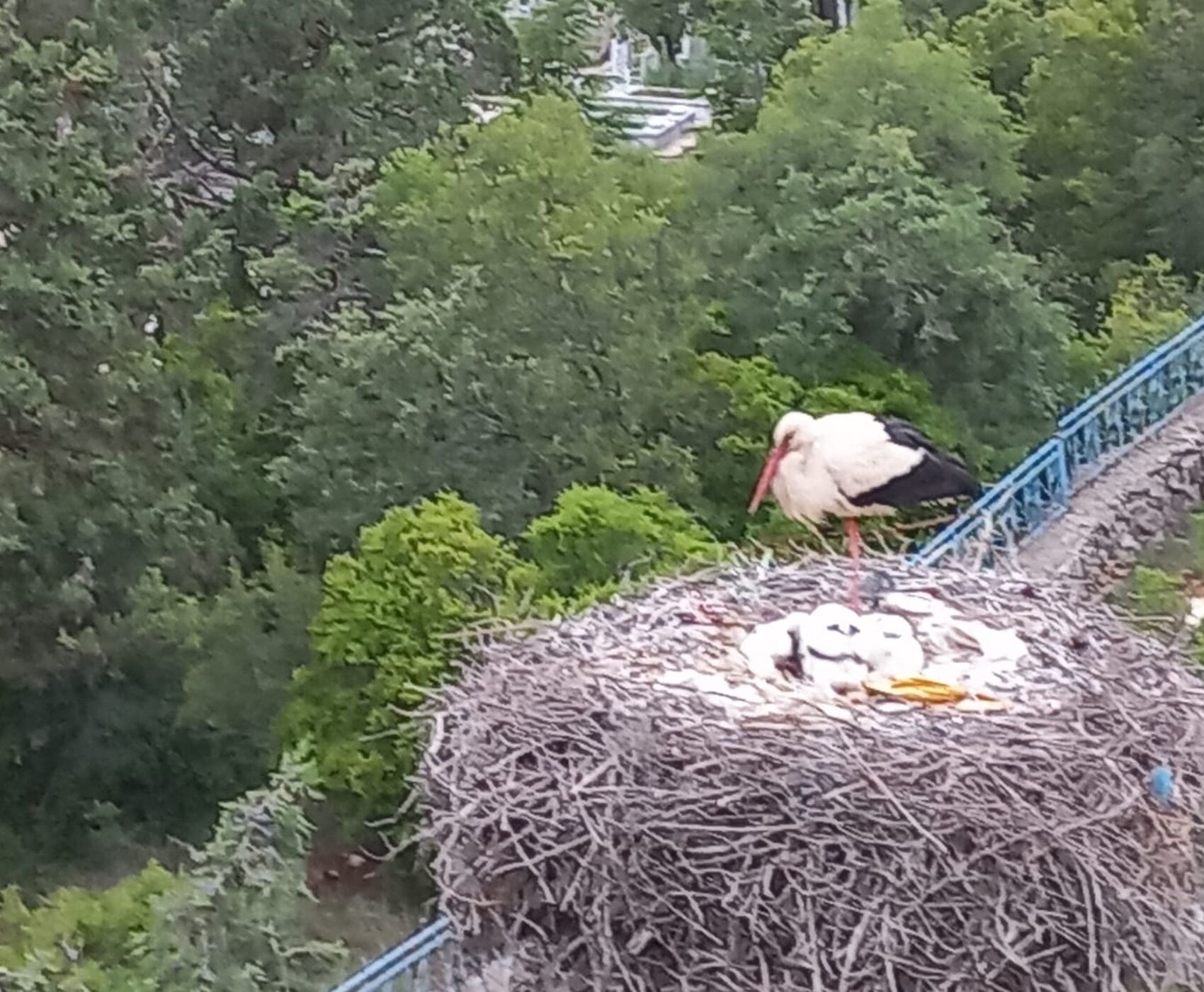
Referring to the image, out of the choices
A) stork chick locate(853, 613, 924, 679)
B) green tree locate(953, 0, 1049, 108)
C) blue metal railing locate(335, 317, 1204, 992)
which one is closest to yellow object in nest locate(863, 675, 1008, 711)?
stork chick locate(853, 613, 924, 679)

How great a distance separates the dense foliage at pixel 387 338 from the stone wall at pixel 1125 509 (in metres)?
1.57

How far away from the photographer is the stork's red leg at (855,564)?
16.9 feet

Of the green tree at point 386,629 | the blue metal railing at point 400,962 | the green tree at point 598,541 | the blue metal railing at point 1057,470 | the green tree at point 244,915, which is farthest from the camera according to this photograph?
the green tree at point 598,541

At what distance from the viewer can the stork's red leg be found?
5156mm

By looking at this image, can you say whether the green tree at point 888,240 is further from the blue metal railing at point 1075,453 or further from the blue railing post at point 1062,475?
the blue railing post at point 1062,475

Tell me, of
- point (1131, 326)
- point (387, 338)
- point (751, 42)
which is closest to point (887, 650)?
point (387, 338)

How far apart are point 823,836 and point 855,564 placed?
1.28 m

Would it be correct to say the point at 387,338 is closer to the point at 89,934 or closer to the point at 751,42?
the point at 89,934

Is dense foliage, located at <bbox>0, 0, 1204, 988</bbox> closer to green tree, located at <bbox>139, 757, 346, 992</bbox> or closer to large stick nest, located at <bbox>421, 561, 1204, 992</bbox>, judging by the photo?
green tree, located at <bbox>139, 757, 346, 992</bbox>

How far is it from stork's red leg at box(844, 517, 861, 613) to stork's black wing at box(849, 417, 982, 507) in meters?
0.09

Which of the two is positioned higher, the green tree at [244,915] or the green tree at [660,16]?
Result: the green tree at [660,16]

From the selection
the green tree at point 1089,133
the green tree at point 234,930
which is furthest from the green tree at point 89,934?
the green tree at point 1089,133

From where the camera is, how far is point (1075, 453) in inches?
340

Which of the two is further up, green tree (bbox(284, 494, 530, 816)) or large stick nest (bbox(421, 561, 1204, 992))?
large stick nest (bbox(421, 561, 1204, 992))
